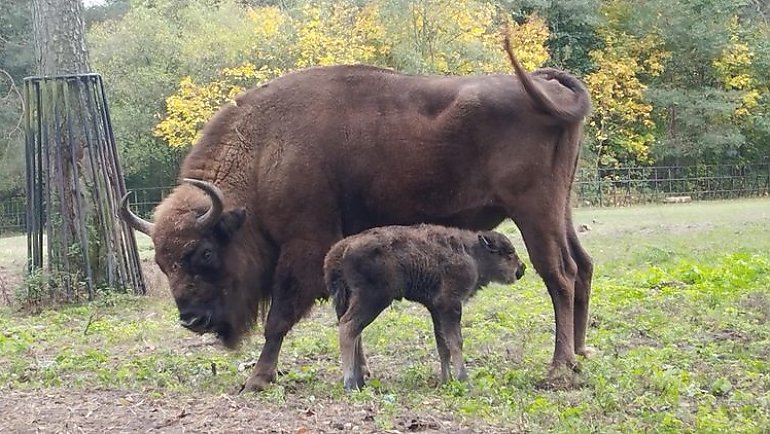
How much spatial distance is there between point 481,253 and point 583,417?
6.44 ft

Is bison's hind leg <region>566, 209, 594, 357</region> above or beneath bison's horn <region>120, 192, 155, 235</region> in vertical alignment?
beneath

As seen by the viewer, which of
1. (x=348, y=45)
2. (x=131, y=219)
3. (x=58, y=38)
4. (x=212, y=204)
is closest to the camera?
(x=212, y=204)

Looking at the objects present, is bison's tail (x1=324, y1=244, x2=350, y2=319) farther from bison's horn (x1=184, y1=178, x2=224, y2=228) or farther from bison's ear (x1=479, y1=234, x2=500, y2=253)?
bison's ear (x1=479, y1=234, x2=500, y2=253)

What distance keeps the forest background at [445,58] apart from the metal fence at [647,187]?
1.99ft

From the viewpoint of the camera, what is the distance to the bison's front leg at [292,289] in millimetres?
7016

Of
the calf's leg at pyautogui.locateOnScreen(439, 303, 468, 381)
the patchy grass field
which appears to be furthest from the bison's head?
the calf's leg at pyautogui.locateOnScreen(439, 303, 468, 381)

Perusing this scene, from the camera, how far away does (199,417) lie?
550 cm

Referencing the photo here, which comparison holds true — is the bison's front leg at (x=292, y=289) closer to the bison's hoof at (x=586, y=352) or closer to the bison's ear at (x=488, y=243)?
the bison's ear at (x=488, y=243)

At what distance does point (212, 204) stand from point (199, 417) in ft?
5.94

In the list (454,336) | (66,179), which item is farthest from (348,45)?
(454,336)

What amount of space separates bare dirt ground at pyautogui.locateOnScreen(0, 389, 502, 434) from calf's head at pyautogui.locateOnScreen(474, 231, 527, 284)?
170cm

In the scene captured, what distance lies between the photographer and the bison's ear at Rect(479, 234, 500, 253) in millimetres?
7164

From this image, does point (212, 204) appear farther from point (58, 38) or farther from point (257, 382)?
point (58, 38)

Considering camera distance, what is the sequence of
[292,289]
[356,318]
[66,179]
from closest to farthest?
[356,318] < [292,289] < [66,179]
